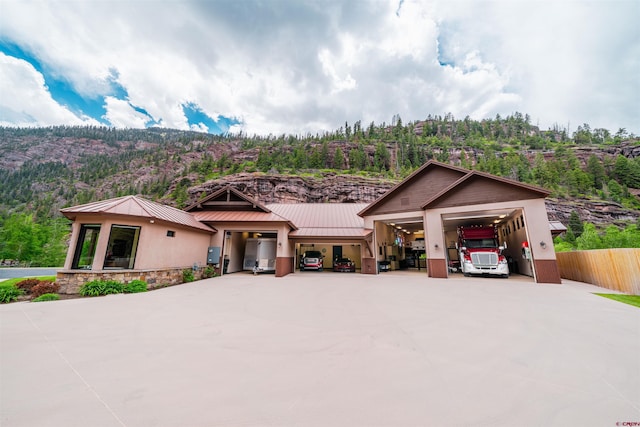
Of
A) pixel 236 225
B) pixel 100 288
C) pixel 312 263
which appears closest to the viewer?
pixel 100 288

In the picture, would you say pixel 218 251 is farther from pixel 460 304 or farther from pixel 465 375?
pixel 465 375

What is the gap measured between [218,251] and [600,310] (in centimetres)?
1619

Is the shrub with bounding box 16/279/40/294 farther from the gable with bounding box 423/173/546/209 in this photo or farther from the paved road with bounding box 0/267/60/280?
the gable with bounding box 423/173/546/209

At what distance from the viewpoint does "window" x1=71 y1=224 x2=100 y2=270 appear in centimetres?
901

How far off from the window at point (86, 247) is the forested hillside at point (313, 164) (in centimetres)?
2835

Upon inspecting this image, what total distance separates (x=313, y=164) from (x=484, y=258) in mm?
52780

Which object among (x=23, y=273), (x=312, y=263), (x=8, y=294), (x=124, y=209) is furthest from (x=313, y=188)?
(x=8, y=294)

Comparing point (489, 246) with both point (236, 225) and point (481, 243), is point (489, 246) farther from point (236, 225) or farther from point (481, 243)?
point (236, 225)

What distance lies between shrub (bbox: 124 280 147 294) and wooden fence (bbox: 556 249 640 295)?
1884 cm

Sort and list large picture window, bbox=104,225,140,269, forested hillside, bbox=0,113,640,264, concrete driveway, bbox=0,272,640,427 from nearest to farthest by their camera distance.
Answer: concrete driveway, bbox=0,272,640,427
large picture window, bbox=104,225,140,269
forested hillside, bbox=0,113,640,264

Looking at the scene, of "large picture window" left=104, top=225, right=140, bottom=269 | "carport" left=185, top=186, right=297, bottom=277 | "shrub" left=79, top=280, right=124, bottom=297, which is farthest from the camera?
"carport" left=185, top=186, right=297, bottom=277

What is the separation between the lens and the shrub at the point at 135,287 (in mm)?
8875

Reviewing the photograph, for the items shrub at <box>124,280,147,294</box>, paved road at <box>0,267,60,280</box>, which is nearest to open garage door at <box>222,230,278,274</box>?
shrub at <box>124,280,147,294</box>

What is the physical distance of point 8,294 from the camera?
7.38m
